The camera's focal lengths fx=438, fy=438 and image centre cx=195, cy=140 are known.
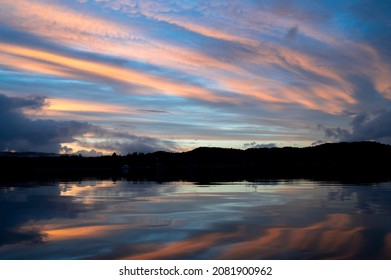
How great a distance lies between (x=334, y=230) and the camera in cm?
1842

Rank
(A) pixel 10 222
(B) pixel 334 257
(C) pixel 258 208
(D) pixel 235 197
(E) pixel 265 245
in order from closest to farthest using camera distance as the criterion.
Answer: (B) pixel 334 257, (E) pixel 265 245, (A) pixel 10 222, (C) pixel 258 208, (D) pixel 235 197

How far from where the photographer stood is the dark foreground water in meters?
14.8

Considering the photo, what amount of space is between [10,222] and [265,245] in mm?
13224

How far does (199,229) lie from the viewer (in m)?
19.0

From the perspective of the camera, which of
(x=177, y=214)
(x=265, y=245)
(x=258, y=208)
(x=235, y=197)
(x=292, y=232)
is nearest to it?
(x=265, y=245)

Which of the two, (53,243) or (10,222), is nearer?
(53,243)

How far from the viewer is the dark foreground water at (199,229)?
14.8 metres
